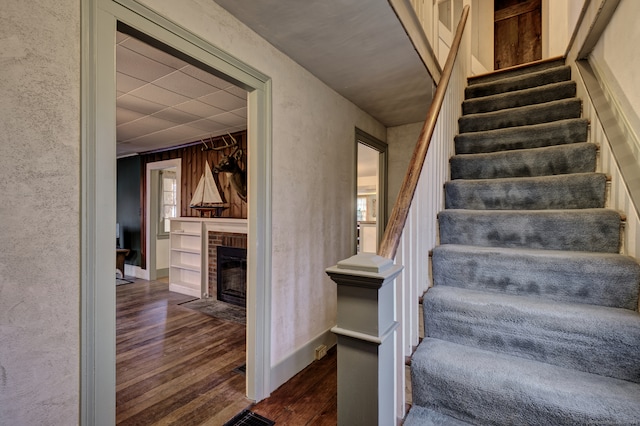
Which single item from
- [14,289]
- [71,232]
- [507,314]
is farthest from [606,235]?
[14,289]

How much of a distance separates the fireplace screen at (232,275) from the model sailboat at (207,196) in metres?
0.67

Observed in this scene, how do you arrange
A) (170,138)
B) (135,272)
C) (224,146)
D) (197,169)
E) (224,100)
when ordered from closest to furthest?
(224,100) < (224,146) < (170,138) < (197,169) < (135,272)

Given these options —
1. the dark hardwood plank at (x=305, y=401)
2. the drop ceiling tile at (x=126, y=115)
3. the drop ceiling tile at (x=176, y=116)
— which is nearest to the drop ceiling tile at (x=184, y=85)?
the drop ceiling tile at (x=176, y=116)

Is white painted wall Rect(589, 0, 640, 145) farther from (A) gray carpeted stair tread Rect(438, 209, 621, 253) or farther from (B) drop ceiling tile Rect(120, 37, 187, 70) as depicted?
(B) drop ceiling tile Rect(120, 37, 187, 70)

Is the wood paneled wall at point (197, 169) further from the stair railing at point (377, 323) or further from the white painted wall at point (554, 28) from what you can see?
the white painted wall at point (554, 28)

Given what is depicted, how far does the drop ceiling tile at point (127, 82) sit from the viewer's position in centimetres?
256

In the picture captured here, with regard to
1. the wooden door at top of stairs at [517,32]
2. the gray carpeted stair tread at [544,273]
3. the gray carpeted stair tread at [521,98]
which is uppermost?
the wooden door at top of stairs at [517,32]

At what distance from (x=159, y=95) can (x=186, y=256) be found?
3.09 m

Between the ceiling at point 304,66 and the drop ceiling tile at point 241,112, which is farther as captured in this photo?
the drop ceiling tile at point 241,112

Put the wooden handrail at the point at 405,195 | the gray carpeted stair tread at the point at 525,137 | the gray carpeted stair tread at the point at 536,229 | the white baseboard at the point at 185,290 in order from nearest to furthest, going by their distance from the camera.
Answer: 1. the wooden handrail at the point at 405,195
2. the gray carpeted stair tread at the point at 536,229
3. the gray carpeted stair tread at the point at 525,137
4. the white baseboard at the point at 185,290

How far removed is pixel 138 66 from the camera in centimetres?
237

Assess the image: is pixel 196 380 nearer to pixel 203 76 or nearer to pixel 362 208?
pixel 203 76

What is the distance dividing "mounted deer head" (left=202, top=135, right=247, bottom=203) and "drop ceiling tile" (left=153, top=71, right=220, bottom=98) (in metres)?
1.29

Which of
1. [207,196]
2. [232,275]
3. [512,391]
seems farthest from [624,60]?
[207,196]
